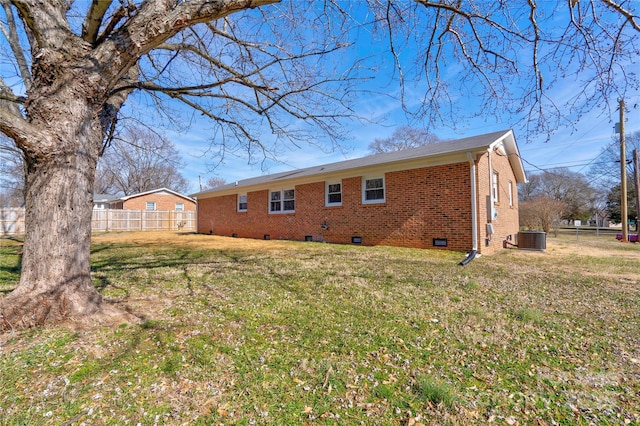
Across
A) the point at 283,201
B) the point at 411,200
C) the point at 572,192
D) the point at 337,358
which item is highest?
the point at 572,192

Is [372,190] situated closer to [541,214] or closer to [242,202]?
[242,202]

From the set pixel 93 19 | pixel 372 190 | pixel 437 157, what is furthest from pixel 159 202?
pixel 93 19

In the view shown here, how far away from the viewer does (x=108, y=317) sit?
323cm

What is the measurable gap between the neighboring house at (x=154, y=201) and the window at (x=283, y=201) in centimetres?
2092

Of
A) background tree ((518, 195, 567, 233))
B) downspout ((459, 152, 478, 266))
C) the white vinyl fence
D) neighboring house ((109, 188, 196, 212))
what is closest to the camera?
downspout ((459, 152, 478, 266))

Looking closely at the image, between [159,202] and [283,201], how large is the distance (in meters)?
22.9

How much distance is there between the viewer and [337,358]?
A: 2525 mm

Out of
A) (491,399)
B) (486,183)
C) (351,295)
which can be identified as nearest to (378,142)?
(486,183)

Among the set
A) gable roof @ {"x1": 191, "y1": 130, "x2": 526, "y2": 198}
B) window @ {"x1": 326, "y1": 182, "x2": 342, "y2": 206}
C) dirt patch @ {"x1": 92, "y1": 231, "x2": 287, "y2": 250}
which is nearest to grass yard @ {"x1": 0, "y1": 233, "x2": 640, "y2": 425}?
gable roof @ {"x1": 191, "y1": 130, "x2": 526, "y2": 198}

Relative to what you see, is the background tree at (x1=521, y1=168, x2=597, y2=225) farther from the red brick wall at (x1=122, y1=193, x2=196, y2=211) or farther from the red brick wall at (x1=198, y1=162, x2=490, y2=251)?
the red brick wall at (x1=122, y1=193, x2=196, y2=211)

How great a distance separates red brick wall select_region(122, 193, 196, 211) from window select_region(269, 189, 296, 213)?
21.8 m

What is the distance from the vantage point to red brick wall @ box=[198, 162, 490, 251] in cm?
880

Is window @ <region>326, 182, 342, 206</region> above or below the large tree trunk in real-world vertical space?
above

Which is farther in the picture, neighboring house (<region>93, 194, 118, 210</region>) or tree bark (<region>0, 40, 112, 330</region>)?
neighboring house (<region>93, 194, 118, 210</region>)
